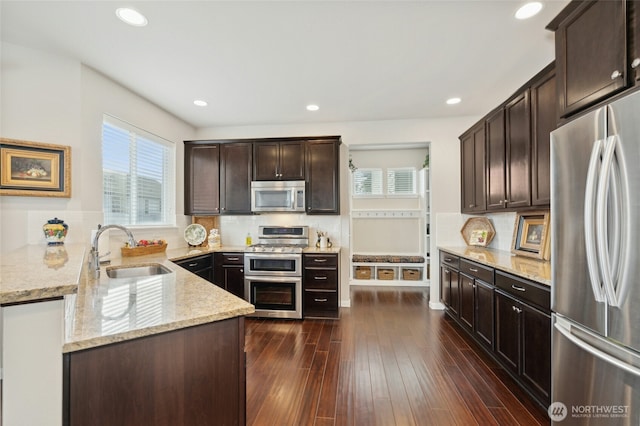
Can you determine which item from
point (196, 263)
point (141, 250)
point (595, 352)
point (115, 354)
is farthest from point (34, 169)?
point (595, 352)

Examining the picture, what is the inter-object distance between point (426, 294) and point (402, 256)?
2.89ft

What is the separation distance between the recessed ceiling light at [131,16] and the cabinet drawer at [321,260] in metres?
2.80

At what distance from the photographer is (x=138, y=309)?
1074mm

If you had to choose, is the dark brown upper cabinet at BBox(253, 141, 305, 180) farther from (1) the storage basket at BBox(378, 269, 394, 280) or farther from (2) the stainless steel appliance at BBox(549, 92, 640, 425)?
(2) the stainless steel appliance at BBox(549, 92, 640, 425)

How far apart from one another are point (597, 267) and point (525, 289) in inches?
30.0

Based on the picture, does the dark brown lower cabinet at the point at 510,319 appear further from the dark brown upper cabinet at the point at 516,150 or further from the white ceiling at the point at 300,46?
the white ceiling at the point at 300,46

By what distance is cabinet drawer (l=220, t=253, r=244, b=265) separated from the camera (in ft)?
11.9

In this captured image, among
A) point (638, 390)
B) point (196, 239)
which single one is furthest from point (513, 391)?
point (196, 239)

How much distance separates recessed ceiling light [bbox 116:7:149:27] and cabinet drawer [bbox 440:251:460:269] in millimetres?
3716

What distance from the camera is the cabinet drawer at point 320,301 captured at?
3.48 meters

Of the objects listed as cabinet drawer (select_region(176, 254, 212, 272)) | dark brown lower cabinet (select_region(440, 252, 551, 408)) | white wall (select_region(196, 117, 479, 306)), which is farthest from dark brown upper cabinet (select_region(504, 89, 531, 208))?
cabinet drawer (select_region(176, 254, 212, 272))

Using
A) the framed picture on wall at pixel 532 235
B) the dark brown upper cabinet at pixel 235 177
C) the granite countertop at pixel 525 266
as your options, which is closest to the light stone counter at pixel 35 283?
the granite countertop at pixel 525 266

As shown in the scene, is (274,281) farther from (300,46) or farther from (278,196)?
(300,46)

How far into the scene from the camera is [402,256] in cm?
511
